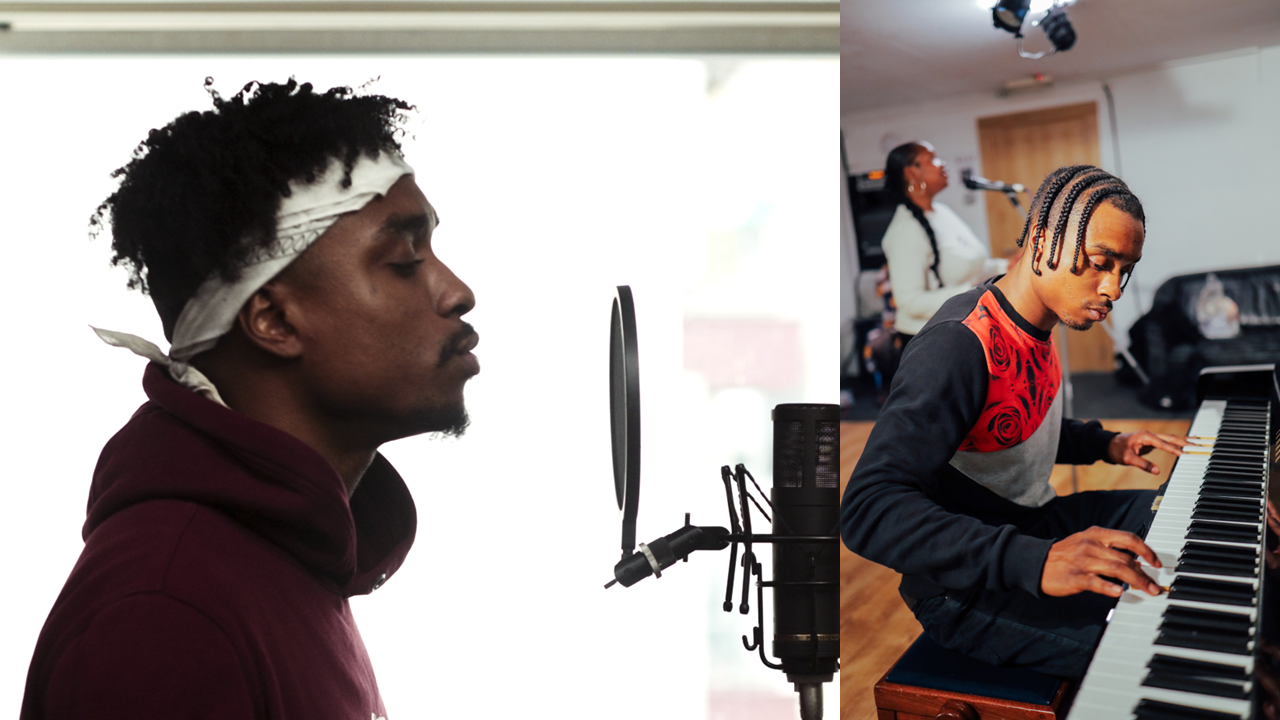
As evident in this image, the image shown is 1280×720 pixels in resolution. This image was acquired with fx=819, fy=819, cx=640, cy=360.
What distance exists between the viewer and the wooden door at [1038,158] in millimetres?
1135

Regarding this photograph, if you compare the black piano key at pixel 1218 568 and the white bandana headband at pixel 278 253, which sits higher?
the white bandana headband at pixel 278 253

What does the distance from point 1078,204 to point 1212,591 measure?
0.52m

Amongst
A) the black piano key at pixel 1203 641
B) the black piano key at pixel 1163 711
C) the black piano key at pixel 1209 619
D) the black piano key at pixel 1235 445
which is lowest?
the black piano key at pixel 1163 711

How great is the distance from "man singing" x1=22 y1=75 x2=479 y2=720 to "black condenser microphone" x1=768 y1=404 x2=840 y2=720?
782mm

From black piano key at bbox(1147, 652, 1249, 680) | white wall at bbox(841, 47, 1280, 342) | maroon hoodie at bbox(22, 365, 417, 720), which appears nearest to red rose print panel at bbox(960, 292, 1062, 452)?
white wall at bbox(841, 47, 1280, 342)

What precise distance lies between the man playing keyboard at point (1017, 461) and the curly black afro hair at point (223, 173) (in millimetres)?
1255

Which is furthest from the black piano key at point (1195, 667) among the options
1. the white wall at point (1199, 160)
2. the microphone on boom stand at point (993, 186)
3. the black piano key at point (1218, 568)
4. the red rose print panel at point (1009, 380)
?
the microphone on boom stand at point (993, 186)

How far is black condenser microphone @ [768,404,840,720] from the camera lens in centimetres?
186

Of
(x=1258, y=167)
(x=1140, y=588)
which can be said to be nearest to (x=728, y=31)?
(x=1258, y=167)

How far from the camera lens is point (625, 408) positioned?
186 cm

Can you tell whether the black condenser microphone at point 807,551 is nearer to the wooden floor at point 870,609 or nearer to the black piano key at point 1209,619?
the wooden floor at point 870,609

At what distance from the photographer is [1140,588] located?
102 cm

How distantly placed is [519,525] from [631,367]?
50 cm

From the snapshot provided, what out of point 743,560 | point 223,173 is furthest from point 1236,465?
point 223,173
